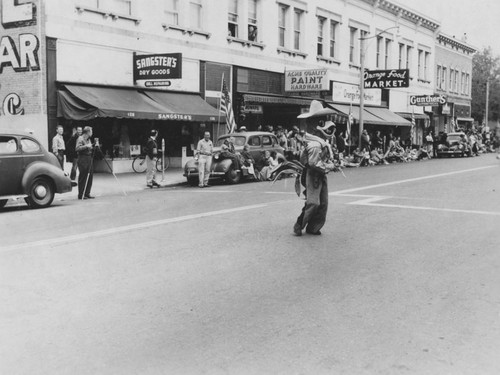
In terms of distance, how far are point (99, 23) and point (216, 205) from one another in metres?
10.8

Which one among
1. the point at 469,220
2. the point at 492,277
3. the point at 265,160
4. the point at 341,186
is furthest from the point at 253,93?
the point at 492,277

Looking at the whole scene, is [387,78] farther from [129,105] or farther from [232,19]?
[129,105]

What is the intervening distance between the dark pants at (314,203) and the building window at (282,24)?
2270cm

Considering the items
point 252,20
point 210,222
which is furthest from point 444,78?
point 210,222

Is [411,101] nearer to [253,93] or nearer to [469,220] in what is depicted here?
[253,93]

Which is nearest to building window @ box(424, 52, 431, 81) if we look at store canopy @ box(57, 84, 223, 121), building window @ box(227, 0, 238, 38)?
building window @ box(227, 0, 238, 38)

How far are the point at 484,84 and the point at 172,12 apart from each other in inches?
2379

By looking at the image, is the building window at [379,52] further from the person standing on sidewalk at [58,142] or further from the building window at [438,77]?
the person standing on sidewalk at [58,142]

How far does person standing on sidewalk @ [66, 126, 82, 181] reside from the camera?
58.8 ft

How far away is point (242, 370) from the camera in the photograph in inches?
163

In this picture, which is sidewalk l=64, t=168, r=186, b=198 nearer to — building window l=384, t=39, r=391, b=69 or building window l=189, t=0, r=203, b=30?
building window l=189, t=0, r=203, b=30

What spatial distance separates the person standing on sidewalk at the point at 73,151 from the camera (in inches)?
706

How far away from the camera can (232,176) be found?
19125mm

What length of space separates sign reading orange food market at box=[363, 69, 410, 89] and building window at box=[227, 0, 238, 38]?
34.9 ft
